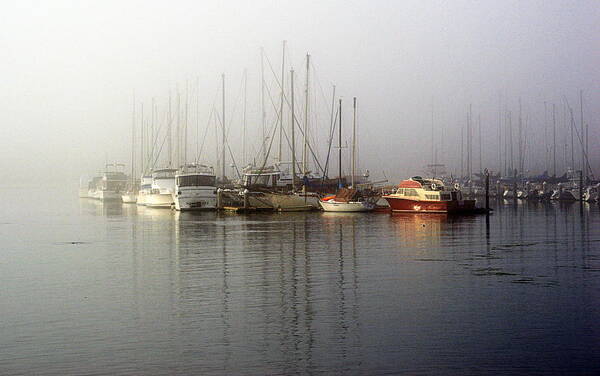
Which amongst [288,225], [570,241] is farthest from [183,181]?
[570,241]

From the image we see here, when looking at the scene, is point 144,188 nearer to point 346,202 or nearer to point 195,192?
point 195,192

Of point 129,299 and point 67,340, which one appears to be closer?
point 67,340

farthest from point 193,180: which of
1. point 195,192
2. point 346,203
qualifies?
point 346,203

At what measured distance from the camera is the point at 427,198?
75.4 meters

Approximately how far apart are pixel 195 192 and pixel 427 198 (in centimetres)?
2496

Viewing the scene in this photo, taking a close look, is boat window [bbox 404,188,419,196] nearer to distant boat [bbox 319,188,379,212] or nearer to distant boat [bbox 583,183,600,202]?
distant boat [bbox 319,188,379,212]

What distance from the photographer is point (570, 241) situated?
43812 mm

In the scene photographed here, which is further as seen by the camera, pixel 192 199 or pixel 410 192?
pixel 192 199

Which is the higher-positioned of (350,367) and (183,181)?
(183,181)

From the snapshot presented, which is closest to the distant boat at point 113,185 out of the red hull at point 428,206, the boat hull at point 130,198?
the boat hull at point 130,198

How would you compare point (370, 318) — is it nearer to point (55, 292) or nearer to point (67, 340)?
point (67, 340)

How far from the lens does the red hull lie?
243 ft

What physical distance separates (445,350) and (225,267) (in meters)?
15.7

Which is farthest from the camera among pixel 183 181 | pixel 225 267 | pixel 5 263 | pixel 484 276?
pixel 183 181
